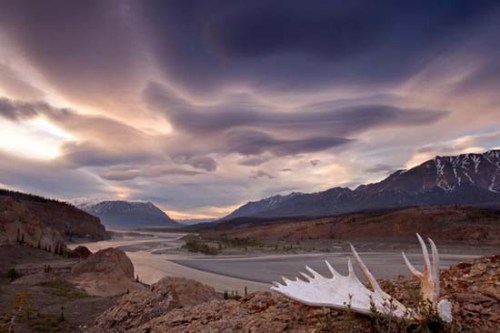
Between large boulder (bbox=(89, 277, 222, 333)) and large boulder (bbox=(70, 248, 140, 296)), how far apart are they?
36.7ft

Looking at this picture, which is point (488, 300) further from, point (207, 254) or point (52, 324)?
point (207, 254)

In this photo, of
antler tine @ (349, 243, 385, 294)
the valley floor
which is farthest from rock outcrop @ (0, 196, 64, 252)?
antler tine @ (349, 243, 385, 294)

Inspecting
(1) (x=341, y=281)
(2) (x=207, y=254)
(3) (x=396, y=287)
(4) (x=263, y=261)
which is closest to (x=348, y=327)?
(1) (x=341, y=281)

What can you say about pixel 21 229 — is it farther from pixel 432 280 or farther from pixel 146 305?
pixel 432 280

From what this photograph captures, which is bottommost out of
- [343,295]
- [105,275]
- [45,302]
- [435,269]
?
[45,302]

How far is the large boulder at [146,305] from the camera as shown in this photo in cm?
940

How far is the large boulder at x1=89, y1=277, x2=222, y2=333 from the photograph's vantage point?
9.40 m

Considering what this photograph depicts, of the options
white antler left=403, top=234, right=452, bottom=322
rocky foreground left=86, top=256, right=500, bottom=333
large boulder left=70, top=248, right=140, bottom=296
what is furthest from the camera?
large boulder left=70, top=248, right=140, bottom=296

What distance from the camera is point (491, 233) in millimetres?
53188

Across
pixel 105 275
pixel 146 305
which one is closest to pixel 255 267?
pixel 105 275

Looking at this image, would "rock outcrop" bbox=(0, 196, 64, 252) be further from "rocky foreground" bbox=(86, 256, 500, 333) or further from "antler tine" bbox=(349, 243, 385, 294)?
"antler tine" bbox=(349, 243, 385, 294)

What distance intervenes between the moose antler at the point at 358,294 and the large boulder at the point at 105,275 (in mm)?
17619

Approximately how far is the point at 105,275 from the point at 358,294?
2052cm

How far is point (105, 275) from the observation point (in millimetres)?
23266
